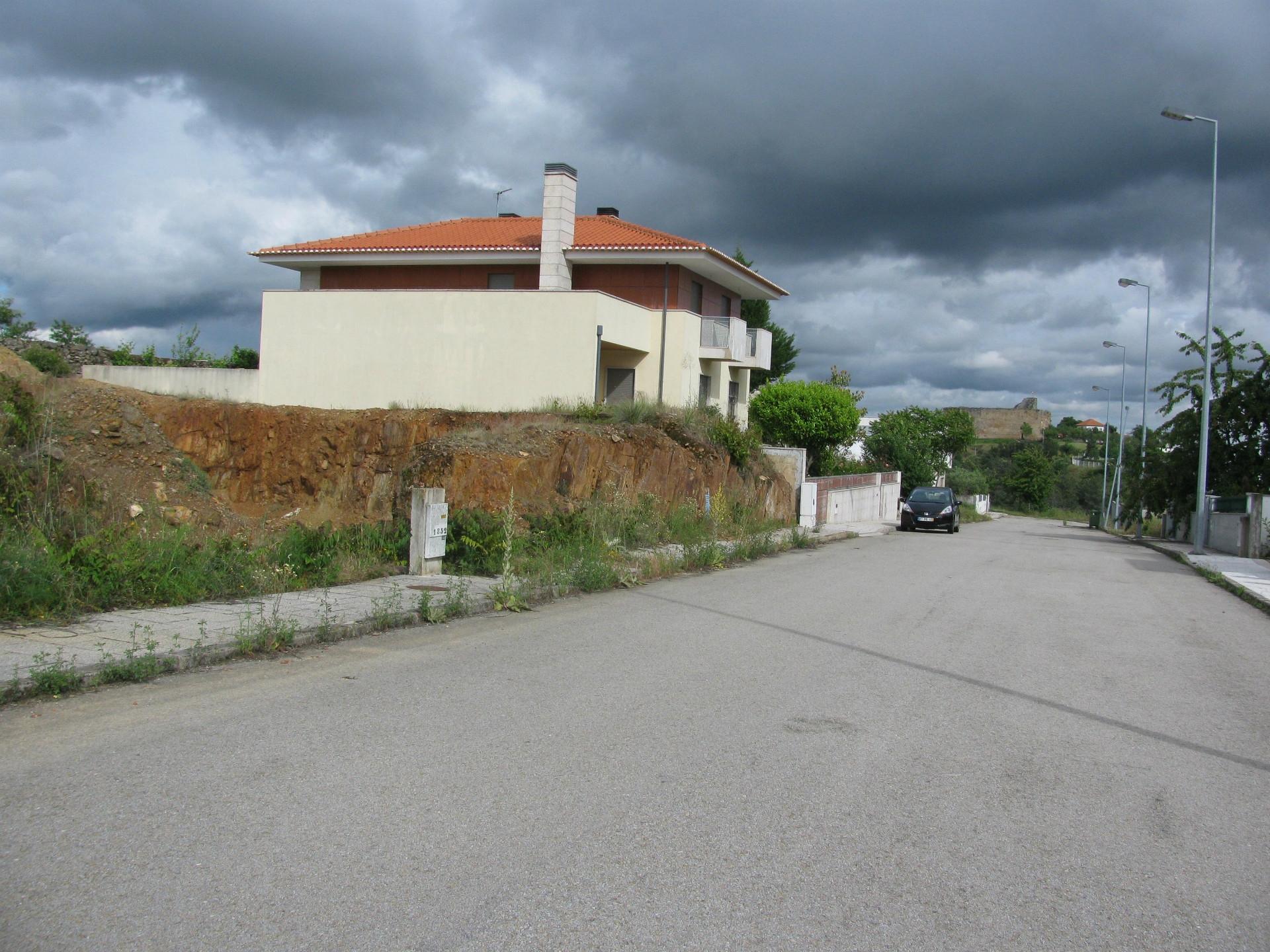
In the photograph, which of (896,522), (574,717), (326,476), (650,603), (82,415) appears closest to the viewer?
(574,717)

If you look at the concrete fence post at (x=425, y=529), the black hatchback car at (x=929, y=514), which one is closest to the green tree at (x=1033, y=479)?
the black hatchback car at (x=929, y=514)

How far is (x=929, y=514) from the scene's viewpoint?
35.9m

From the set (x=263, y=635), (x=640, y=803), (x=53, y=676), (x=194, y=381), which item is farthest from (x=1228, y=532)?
(x=194, y=381)

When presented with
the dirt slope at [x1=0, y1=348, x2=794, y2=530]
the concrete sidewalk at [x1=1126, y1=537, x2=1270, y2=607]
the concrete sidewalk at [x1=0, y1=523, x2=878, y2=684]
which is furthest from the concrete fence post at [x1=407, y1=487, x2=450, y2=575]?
the concrete sidewalk at [x1=1126, y1=537, x2=1270, y2=607]

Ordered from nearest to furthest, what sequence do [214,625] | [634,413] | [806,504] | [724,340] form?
1. [214,625]
2. [634,413]
3. [806,504]
4. [724,340]

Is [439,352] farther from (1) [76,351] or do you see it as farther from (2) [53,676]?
(2) [53,676]

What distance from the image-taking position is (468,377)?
Result: 28.8 metres

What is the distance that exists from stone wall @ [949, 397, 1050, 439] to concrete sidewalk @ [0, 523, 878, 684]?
139227 mm

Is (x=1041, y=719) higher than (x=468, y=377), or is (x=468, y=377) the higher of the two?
(x=468, y=377)

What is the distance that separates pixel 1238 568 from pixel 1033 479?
7139cm

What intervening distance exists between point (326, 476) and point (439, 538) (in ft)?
46.3

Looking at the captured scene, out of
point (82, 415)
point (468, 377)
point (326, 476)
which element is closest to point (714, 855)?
point (82, 415)

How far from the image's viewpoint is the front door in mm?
32281

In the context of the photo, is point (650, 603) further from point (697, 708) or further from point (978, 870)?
point (978, 870)
